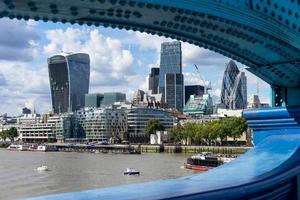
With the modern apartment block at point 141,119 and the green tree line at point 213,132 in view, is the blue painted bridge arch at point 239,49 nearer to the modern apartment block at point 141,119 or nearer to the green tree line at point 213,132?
the green tree line at point 213,132

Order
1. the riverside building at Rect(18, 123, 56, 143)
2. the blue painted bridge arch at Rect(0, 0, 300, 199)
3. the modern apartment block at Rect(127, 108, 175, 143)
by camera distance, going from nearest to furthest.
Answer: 1. the blue painted bridge arch at Rect(0, 0, 300, 199)
2. the modern apartment block at Rect(127, 108, 175, 143)
3. the riverside building at Rect(18, 123, 56, 143)

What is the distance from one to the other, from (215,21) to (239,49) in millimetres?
1698

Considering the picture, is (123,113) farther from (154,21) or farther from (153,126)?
(154,21)

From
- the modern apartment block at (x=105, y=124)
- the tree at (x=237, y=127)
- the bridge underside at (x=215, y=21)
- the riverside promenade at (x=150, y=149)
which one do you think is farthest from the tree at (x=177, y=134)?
the bridge underside at (x=215, y=21)

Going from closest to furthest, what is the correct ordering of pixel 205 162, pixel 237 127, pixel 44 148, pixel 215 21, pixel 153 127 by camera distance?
pixel 215 21 → pixel 205 162 → pixel 237 127 → pixel 44 148 → pixel 153 127

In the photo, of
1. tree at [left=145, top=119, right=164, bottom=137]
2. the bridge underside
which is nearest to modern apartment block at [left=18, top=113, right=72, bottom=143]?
→ tree at [left=145, top=119, right=164, bottom=137]

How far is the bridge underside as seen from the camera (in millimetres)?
5145

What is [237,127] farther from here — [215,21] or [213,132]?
[215,21]

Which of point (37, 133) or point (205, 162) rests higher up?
point (37, 133)

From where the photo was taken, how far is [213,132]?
114m

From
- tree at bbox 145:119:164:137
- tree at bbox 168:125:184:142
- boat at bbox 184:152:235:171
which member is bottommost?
boat at bbox 184:152:235:171

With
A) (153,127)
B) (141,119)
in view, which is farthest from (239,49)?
(141,119)

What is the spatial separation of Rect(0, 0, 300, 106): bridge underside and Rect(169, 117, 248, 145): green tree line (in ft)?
319

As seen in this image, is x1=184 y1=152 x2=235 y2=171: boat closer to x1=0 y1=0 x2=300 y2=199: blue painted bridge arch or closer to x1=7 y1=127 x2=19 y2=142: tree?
x1=0 y1=0 x2=300 y2=199: blue painted bridge arch
